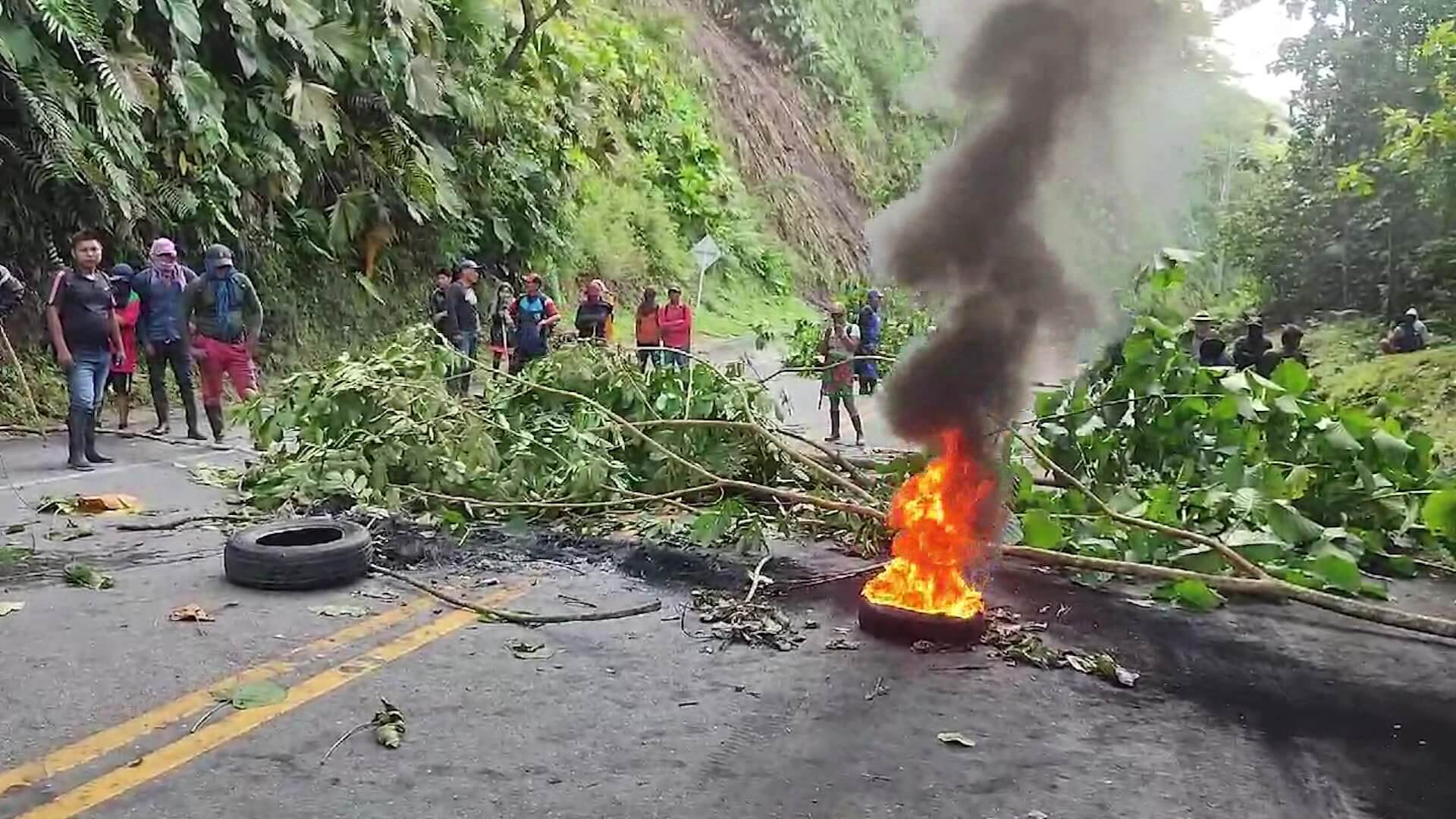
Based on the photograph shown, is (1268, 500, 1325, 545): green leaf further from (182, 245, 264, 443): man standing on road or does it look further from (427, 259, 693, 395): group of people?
(427, 259, 693, 395): group of people

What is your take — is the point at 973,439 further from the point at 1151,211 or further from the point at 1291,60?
the point at 1291,60

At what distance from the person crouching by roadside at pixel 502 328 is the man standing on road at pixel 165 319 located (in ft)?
14.4

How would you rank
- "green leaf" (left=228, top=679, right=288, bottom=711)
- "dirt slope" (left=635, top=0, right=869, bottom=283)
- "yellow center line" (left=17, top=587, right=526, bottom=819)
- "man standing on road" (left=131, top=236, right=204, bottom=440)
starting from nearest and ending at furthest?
1. "yellow center line" (left=17, top=587, right=526, bottom=819)
2. "green leaf" (left=228, top=679, right=288, bottom=711)
3. "man standing on road" (left=131, top=236, right=204, bottom=440)
4. "dirt slope" (left=635, top=0, right=869, bottom=283)

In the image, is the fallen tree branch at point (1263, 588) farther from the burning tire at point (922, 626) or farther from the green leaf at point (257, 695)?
the green leaf at point (257, 695)

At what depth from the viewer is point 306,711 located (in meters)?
4.10

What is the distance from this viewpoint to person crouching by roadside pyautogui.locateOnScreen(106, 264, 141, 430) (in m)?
11.4

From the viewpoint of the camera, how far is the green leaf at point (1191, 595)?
5.76 meters

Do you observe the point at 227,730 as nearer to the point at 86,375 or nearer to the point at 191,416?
the point at 86,375

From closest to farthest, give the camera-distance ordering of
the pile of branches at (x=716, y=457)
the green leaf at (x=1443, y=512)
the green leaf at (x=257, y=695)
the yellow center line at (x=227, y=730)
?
the yellow center line at (x=227, y=730) → the green leaf at (x=257, y=695) → the green leaf at (x=1443, y=512) → the pile of branches at (x=716, y=457)

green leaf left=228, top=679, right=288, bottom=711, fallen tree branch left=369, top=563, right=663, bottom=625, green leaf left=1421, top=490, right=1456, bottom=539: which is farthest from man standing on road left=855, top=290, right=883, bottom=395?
green leaf left=228, top=679, right=288, bottom=711

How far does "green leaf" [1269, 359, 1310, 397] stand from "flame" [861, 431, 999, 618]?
2.78 m

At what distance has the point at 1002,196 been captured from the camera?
5.39m

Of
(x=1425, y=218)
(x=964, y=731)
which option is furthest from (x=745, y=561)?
(x=1425, y=218)

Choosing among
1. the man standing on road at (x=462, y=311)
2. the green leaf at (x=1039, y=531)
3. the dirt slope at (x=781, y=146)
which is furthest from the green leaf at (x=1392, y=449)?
the dirt slope at (x=781, y=146)
